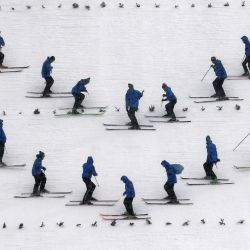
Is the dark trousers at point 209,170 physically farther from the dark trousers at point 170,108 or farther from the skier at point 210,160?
the dark trousers at point 170,108

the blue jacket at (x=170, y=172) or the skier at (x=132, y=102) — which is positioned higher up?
the skier at (x=132, y=102)

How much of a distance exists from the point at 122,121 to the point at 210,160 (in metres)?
4.11

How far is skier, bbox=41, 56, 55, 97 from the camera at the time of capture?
32.2 metres

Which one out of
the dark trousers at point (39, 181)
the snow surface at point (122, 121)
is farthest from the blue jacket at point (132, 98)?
the dark trousers at point (39, 181)

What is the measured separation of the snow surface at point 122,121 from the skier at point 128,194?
55 centimetres

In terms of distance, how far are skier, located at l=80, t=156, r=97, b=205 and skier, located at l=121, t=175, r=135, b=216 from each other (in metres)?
1.12

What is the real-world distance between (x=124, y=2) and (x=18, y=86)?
6648mm

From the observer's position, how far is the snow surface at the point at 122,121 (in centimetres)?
2648

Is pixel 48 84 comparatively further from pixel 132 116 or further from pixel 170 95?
pixel 170 95

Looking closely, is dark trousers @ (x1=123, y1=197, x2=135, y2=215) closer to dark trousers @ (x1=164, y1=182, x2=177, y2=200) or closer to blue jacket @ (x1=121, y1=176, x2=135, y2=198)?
blue jacket @ (x1=121, y1=176, x2=135, y2=198)

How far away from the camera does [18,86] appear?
3306 cm

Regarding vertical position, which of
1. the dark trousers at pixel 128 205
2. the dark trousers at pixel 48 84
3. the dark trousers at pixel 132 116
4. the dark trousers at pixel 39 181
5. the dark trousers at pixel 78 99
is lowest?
the dark trousers at pixel 128 205

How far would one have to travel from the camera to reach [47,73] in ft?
106

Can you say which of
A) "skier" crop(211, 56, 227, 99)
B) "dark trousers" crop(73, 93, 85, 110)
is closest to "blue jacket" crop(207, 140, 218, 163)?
"skier" crop(211, 56, 227, 99)
